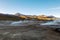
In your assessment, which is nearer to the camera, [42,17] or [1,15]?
[1,15]

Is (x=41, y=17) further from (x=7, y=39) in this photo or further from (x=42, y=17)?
(x=7, y=39)

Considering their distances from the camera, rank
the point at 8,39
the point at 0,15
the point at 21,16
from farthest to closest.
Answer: the point at 21,16, the point at 0,15, the point at 8,39

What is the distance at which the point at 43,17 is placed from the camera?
60.4 metres

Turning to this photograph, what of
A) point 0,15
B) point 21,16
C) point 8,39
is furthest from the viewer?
point 21,16

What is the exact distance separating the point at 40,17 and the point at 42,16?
1.18 metres

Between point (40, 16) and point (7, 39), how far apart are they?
57010 mm

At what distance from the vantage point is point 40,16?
6234cm

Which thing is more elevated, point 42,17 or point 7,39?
point 7,39

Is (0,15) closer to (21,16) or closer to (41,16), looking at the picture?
(21,16)

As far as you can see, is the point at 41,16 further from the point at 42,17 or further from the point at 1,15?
the point at 1,15

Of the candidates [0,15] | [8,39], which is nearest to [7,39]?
[8,39]

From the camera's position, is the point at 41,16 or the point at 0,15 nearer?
the point at 0,15

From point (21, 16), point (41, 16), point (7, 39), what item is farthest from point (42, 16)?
point (7, 39)

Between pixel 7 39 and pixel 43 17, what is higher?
pixel 7 39
